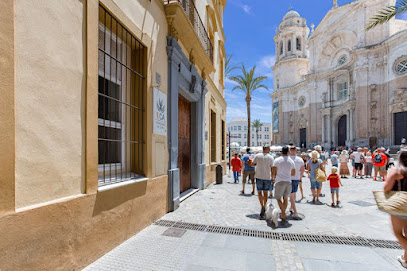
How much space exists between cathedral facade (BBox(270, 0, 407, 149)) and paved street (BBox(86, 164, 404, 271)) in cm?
2873

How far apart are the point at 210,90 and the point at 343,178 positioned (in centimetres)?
917

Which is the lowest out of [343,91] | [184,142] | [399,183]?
[399,183]

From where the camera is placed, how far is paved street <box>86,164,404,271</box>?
3449mm

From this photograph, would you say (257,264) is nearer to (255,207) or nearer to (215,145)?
(255,207)

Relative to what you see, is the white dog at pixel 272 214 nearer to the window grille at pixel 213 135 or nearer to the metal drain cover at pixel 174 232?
the metal drain cover at pixel 174 232

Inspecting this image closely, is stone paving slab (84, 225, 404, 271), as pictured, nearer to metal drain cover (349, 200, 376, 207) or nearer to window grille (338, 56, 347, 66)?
metal drain cover (349, 200, 376, 207)

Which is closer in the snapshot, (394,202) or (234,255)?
(394,202)

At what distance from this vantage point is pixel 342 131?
3869 cm

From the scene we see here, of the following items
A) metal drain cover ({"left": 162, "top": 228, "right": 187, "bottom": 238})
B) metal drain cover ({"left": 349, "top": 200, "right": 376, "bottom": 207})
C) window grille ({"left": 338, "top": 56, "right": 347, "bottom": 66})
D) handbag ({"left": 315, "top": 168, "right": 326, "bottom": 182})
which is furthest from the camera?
window grille ({"left": 338, "top": 56, "right": 347, "bottom": 66})

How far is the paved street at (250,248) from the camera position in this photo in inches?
136

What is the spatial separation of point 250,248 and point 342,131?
4120 centimetres

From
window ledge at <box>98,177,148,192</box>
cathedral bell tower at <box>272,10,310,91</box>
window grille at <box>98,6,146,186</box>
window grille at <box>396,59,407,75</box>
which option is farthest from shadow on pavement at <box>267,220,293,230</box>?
cathedral bell tower at <box>272,10,310,91</box>

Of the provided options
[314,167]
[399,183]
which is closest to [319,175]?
[314,167]

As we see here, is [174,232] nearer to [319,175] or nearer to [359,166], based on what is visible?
[319,175]
